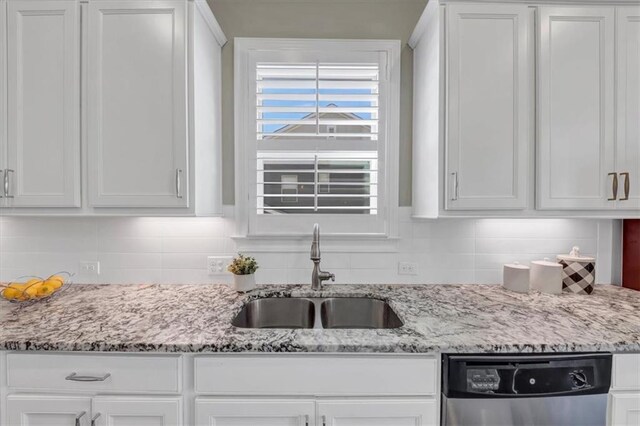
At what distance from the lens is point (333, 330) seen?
1.23m

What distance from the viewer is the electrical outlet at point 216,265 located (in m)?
1.88

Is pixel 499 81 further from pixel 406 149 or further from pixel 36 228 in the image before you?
pixel 36 228

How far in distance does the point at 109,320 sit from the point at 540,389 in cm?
165

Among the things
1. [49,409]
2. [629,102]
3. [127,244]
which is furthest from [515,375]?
[127,244]

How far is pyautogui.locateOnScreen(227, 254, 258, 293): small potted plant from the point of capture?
5.60 ft

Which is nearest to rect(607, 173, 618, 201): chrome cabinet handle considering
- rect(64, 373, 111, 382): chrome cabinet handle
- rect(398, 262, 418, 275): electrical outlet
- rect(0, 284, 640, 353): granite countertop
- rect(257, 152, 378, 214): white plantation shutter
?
rect(0, 284, 640, 353): granite countertop

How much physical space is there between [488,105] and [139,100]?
5.25 ft

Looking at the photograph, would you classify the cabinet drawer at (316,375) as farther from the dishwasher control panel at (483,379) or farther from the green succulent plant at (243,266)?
the green succulent plant at (243,266)

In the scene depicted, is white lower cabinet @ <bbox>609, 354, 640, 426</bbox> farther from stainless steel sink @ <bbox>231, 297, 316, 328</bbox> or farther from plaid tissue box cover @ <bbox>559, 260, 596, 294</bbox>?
stainless steel sink @ <bbox>231, 297, 316, 328</bbox>

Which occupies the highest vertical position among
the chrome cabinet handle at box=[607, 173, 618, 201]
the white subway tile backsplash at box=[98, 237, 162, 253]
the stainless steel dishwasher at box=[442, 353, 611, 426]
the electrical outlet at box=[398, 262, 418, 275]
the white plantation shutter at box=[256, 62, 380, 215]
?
the white plantation shutter at box=[256, 62, 380, 215]

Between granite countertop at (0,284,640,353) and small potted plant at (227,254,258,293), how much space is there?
54 millimetres

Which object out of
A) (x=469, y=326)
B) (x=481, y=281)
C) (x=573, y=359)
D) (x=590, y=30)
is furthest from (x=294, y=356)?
(x=590, y=30)

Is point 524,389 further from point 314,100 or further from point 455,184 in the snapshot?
point 314,100

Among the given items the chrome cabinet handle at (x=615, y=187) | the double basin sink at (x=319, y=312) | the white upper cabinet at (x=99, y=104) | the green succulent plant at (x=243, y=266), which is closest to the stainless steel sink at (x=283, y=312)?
the double basin sink at (x=319, y=312)
